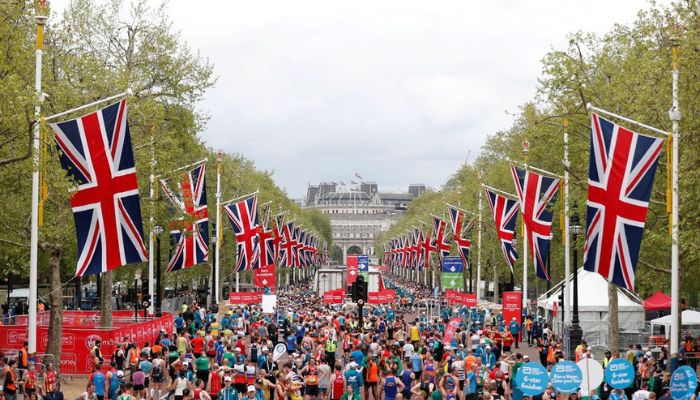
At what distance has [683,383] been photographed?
68.1 ft

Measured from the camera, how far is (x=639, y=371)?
2856cm

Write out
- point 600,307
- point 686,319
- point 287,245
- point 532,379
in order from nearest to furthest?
1. point 532,379
2. point 686,319
3. point 600,307
4. point 287,245


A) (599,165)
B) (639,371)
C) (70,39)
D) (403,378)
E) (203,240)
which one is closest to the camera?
(599,165)

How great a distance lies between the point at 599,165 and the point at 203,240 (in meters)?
25.9

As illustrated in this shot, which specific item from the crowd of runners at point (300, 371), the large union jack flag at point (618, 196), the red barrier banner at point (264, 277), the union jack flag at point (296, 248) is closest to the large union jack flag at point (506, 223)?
the crowd of runners at point (300, 371)

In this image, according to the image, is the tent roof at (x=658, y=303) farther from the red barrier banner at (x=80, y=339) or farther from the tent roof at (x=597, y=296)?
the red barrier banner at (x=80, y=339)

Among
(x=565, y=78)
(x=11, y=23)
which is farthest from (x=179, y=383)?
(x=565, y=78)

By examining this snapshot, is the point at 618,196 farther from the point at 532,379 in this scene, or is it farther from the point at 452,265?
the point at 452,265

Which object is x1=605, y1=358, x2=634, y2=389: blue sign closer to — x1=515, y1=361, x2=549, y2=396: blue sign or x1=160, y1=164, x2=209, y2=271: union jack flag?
x1=515, y1=361, x2=549, y2=396: blue sign

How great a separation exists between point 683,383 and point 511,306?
82.9ft

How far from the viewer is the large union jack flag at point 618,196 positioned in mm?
22266

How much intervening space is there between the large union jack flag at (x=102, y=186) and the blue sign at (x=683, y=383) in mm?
10991

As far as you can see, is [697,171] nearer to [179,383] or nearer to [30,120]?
[179,383]

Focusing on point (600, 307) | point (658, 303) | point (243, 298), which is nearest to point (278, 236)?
point (243, 298)
